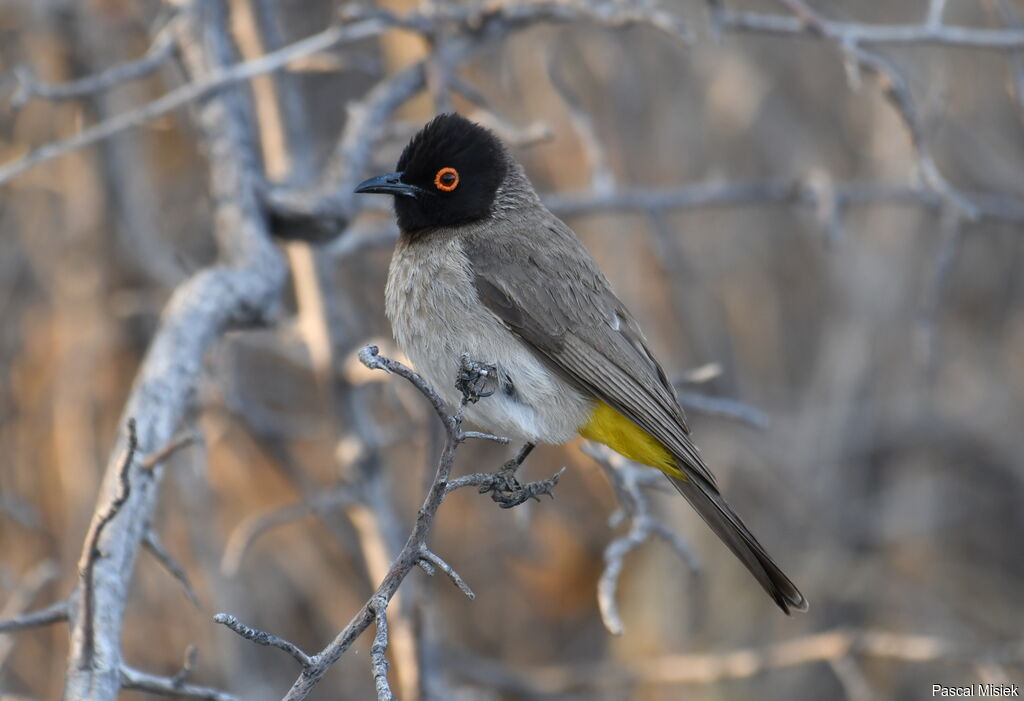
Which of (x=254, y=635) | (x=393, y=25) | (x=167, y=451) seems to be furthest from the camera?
(x=393, y=25)

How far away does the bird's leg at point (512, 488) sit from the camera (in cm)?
238

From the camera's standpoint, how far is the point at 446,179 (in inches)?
121

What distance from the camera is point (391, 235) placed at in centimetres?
354

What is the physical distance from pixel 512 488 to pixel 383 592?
99cm

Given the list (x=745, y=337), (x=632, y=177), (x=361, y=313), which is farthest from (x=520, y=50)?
(x=745, y=337)

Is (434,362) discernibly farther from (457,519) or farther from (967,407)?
(967,407)

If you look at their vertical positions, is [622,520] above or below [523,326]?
below

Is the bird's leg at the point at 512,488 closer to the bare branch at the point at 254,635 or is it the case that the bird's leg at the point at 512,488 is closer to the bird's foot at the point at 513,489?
the bird's foot at the point at 513,489

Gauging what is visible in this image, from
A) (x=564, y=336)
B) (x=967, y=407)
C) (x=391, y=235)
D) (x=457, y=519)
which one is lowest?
(x=967, y=407)

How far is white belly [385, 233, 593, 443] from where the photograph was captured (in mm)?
2760

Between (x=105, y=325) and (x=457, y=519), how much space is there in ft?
5.50

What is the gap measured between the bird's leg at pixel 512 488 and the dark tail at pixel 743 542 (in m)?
0.44

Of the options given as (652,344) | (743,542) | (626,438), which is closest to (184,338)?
(626,438)

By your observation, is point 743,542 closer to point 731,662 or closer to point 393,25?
point 731,662
